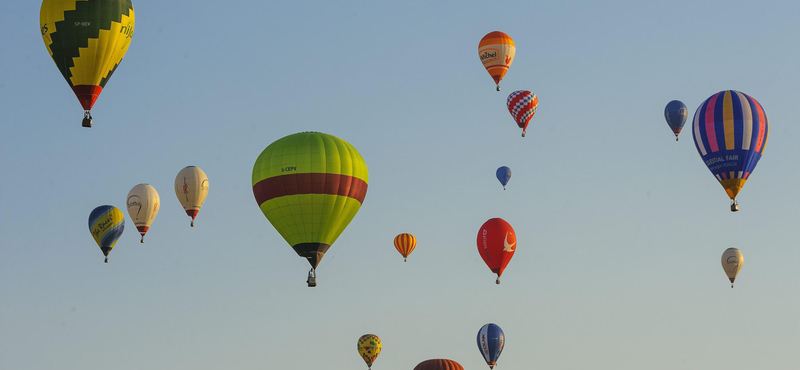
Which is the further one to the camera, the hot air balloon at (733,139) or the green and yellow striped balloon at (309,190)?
the hot air balloon at (733,139)

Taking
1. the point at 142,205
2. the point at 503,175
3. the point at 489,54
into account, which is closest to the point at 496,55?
the point at 489,54

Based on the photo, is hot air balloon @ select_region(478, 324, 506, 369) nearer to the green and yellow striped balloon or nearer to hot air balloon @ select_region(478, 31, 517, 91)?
hot air balloon @ select_region(478, 31, 517, 91)

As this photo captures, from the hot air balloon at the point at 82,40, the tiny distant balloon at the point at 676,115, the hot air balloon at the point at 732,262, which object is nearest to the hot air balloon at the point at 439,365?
the hot air balloon at the point at 732,262

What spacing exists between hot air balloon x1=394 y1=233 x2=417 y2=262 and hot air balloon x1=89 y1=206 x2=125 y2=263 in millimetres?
13351

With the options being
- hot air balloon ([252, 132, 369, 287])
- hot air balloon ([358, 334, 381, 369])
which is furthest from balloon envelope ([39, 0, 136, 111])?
hot air balloon ([358, 334, 381, 369])

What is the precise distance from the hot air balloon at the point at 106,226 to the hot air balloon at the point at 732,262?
28.1m

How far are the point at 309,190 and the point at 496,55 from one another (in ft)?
63.1

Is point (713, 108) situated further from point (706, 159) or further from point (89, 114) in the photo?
point (89, 114)

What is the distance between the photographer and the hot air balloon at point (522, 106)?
75.2 meters

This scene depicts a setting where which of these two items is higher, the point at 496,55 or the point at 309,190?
the point at 496,55

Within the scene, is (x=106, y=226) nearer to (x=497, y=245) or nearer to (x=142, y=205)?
(x=142, y=205)

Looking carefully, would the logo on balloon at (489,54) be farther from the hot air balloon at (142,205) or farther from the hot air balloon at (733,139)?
the hot air balloon at (142,205)

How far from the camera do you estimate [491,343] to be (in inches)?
2849

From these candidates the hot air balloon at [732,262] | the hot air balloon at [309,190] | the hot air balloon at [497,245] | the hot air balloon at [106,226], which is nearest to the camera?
the hot air balloon at [309,190]
